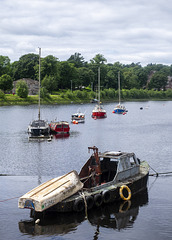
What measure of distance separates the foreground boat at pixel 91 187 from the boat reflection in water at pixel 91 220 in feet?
2.15

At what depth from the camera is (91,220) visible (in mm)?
29016

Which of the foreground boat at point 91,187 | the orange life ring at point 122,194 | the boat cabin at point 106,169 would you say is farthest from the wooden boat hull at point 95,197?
the boat cabin at point 106,169

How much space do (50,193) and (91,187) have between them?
20.0ft

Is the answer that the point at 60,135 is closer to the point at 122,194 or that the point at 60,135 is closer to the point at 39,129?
the point at 39,129

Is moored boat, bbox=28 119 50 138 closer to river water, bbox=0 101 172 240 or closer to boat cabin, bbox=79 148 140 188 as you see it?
river water, bbox=0 101 172 240

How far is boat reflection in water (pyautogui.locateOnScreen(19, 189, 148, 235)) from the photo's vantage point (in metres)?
27.3

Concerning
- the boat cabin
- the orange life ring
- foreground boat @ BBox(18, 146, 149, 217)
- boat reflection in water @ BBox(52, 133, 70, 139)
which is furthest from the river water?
boat reflection in water @ BBox(52, 133, 70, 139)

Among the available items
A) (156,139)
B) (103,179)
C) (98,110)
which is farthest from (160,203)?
(98,110)

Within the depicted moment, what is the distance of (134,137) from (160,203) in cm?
4862

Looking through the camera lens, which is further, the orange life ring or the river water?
the orange life ring

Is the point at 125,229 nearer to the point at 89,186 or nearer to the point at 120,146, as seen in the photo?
the point at 89,186

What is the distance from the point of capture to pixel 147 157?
184 feet

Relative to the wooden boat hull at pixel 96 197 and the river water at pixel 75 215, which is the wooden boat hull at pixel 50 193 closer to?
the wooden boat hull at pixel 96 197

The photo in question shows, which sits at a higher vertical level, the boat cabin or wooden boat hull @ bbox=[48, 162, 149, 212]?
the boat cabin
